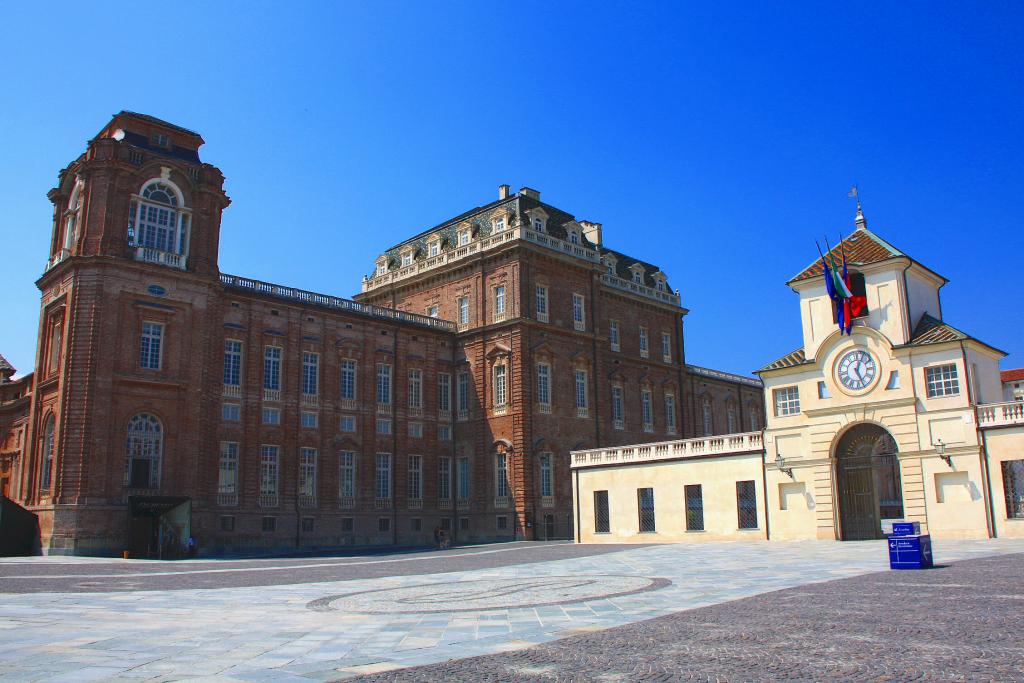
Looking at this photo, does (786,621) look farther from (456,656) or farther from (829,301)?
(829,301)

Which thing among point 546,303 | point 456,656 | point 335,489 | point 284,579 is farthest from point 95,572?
point 546,303

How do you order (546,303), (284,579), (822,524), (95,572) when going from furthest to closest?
(546,303) < (822,524) < (95,572) < (284,579)

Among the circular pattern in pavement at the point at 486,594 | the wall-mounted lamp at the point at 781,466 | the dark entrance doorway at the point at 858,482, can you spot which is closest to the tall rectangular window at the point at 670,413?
the wall-mounted lamp at the point at 781,466

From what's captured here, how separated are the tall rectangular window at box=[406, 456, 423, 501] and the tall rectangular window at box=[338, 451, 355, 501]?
389 centimetres

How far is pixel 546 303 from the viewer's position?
55.1 m

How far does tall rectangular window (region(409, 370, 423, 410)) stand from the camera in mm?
53344

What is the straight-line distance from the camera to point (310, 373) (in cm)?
4869

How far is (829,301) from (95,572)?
29668mm

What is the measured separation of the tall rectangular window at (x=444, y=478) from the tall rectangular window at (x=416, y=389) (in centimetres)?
379

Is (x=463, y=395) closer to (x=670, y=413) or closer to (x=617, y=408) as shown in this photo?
(x=617, y=408)

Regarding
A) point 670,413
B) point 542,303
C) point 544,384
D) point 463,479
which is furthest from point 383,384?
point 670,413

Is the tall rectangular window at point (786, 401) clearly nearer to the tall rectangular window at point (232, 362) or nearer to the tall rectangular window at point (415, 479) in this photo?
the tall rectangular window at point (415, 479)

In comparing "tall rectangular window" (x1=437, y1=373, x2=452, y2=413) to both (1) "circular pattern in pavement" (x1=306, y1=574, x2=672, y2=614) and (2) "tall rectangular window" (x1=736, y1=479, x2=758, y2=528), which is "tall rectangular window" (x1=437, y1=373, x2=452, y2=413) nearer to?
(2) "tall rectangular window" (x1=736, y1=479, x2=758, y2=528)

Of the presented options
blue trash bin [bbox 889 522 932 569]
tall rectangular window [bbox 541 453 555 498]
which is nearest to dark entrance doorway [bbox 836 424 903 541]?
blue trash bin [bbox 889 522 932 569]
